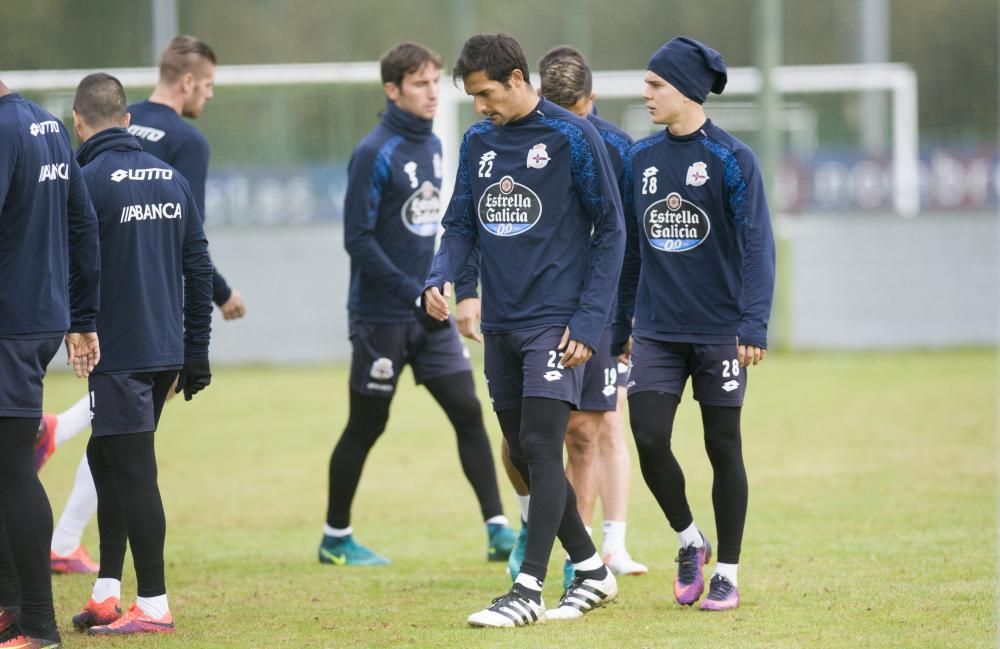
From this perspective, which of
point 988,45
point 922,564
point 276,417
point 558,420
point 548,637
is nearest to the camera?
point 548,637

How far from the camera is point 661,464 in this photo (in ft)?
18.7

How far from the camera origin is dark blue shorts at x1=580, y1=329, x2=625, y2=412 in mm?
5977

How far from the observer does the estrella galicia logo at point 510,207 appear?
5398mm

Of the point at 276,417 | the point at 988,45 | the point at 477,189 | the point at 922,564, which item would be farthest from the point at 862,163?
the point at 477,189

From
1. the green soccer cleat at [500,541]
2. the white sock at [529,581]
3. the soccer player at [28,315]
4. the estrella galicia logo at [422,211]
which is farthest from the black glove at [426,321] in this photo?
the soccer player at [28,315]

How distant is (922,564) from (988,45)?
44.8 feet

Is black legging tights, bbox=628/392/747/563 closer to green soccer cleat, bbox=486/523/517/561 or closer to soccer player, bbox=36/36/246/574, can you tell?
green soccer cleat, bbox=486/523/517/561

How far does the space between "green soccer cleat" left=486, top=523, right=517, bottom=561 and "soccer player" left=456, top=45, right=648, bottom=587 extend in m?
0.39

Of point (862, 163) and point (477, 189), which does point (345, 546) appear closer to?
point (477, 189)

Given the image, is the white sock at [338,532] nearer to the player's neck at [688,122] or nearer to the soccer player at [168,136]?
the soccer player at [168,136]

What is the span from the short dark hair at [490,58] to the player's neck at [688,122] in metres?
0.75

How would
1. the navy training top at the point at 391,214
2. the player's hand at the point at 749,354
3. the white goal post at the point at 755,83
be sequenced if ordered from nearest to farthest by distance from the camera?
the player's hand at the point at 749,354
the navy training top at the point at 391,214
the white goal post at the point at 755,83

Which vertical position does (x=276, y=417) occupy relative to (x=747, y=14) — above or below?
below

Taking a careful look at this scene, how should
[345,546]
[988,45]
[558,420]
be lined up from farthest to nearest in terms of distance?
[988,45]
[345,546]
[558,420]
